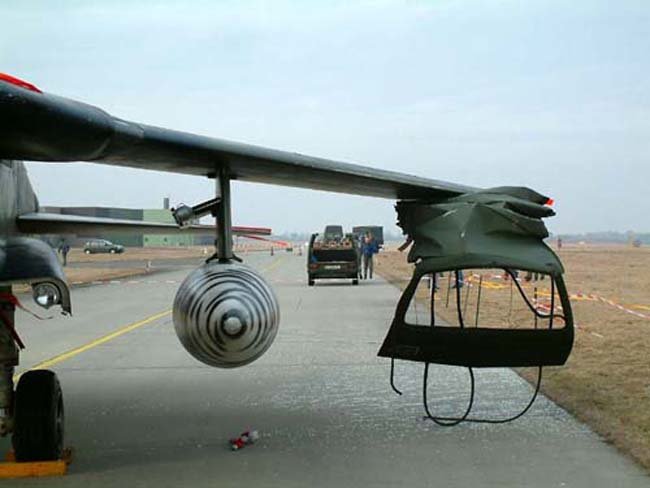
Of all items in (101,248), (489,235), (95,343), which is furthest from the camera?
(101,248)

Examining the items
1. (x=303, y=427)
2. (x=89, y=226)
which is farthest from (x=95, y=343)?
(x=303, y=427)

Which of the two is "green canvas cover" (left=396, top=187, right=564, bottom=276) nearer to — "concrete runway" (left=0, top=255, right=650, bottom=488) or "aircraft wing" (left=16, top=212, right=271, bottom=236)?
"concrete runway" (left=0, top=255, right=650, bottom=488)

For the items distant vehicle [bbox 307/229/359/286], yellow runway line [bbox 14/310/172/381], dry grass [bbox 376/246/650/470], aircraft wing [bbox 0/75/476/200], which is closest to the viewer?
aircraft wing [bbox 0/75/476/200]

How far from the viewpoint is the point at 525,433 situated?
714 centimetres

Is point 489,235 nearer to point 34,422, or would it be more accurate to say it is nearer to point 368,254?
point 34,422

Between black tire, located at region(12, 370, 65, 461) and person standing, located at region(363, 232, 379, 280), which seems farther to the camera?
person standing, located at region(363, 232, 379, 280)

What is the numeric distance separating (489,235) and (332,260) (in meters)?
24.1

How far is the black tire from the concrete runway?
0.26 metres

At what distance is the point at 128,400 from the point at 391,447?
11.1 feet

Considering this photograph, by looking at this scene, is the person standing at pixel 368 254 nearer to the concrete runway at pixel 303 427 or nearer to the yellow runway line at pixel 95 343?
the yellow runway line at pixel 95 343

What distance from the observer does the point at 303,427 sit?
7.46 metres

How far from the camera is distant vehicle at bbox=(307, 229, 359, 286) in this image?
29.2 meters

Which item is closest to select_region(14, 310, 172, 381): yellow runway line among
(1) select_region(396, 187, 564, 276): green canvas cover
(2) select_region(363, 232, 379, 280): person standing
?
(1) select_region(396, 187, 564, 276): green canvas cover

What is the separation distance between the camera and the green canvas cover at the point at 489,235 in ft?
18.7
